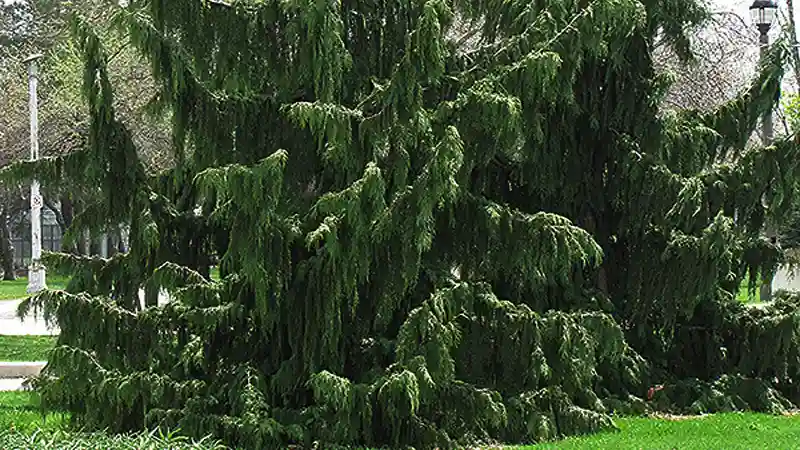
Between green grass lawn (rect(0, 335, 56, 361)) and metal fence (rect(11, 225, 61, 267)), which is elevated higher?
metal fence (rect(11, 225, 61, 267))

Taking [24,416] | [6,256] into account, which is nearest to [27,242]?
[6,256]

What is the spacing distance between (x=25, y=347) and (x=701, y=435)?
11770 millimetres

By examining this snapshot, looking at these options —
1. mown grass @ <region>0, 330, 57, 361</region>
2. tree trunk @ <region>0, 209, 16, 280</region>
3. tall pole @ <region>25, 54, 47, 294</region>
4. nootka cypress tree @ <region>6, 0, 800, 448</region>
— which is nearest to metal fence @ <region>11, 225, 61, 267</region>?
tree trunk @ <region>0, 209, 16, 280</region>

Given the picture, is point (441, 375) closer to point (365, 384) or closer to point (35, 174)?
point (365, 384)

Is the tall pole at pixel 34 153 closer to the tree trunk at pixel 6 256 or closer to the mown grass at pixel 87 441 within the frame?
the mown grass at pixel 87 441

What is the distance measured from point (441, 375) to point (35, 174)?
362 cm

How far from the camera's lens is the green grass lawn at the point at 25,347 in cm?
1591

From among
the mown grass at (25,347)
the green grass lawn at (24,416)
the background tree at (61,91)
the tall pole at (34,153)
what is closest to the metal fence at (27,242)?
the background tree at (61,91)

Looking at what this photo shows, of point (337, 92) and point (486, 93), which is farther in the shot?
point (337, 92)

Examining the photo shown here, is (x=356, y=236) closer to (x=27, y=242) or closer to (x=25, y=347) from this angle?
(x=25, y=347)

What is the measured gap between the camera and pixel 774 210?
34.2 ft

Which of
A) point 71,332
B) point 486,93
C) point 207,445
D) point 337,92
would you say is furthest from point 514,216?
point 71,332

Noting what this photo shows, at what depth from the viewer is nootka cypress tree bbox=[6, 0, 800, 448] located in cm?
797

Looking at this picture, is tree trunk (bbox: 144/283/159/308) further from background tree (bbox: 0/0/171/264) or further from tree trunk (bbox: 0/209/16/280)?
tree trunk (bbox: 0/209/16/280)
